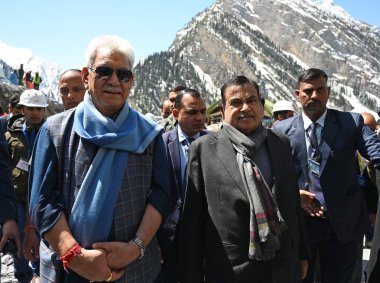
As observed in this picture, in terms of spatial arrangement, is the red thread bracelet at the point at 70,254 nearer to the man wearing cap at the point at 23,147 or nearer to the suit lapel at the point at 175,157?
the suit lapel at the point at 175,157

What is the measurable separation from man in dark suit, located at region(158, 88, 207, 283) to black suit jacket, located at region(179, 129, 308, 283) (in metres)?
0.57

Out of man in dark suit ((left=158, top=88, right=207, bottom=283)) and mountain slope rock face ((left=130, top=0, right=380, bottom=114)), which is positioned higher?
mountain slope rock face ((left=130, top=0, right=380, bottom=114))

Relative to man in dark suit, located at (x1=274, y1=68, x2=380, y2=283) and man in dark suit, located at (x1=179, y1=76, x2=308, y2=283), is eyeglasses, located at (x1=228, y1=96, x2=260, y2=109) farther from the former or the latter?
man in dark suit, located at (x1=274, y1=68, x2=380, y2=283)

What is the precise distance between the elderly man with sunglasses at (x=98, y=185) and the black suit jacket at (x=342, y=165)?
5.43 feet

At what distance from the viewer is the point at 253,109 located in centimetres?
259

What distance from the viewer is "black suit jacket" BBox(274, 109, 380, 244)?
3.20 m

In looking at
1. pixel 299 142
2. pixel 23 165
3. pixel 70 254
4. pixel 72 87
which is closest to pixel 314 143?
pixel 299 142

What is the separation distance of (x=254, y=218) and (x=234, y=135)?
1.89 ft

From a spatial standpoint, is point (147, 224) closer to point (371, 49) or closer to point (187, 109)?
point (187, 109)

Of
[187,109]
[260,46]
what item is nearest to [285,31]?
[260,46]

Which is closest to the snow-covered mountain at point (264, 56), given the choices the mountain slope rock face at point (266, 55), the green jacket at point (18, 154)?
the mountain slope rock face at point (266, 55)

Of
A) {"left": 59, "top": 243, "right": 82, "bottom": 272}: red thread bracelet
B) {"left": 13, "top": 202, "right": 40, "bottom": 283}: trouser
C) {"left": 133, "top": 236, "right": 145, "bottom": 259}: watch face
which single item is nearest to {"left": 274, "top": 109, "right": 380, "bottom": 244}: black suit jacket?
{"left": 133, "top": 236, "right": 145, "bottom": 259}: watch face

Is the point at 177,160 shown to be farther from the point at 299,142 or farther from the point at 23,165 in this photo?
the point at 23,165

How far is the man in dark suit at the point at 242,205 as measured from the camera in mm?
2381
